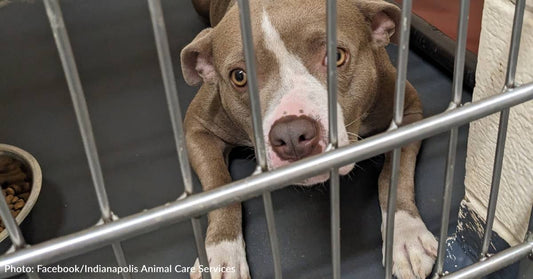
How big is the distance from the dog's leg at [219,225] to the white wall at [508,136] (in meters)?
0.55

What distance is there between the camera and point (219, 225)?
4.71 ft

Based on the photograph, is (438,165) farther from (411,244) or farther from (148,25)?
(148,25)

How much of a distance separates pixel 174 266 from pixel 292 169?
2.40ft

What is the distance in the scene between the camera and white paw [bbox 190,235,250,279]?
136 cm

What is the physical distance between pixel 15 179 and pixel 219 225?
2.02ft

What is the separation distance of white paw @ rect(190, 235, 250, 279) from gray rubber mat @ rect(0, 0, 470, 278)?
0.04m

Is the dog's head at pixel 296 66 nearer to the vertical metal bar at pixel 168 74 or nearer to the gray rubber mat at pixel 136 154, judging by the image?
the gray rubber mat at pixel 136 154

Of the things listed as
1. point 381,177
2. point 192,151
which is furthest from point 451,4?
point 192,151

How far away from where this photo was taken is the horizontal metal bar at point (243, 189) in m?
0.71

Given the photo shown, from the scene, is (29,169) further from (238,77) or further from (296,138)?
(296,138)

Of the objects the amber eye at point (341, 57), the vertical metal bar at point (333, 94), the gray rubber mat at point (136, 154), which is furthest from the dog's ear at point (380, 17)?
the vertical metal bar at point (333, 94)

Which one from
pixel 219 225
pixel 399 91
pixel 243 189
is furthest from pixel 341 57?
pixel 243 189

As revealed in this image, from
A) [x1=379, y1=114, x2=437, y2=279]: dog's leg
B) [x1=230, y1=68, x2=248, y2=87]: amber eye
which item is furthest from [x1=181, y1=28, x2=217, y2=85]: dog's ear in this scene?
[x1=379, y1=114, x2=437, y2=279]: dog's leg

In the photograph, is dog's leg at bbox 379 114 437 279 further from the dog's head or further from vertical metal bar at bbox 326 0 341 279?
vertical metal bar at bbox 326 0 341 279
